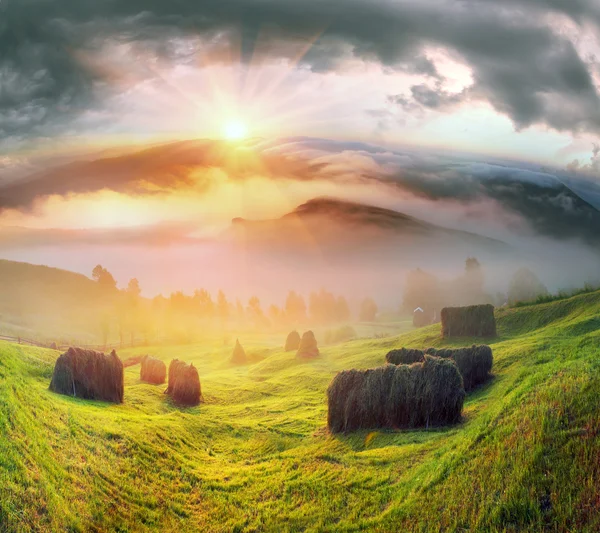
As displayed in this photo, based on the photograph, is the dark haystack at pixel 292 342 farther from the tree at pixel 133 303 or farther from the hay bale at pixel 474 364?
the tree at pixel 133 303

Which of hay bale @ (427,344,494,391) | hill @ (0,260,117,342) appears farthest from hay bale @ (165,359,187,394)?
hill @ (0,260,117,342)

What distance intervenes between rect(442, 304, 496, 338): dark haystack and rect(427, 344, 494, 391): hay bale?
18.5 meters

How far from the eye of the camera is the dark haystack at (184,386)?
45500 millimetres

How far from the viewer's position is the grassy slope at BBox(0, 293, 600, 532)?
1292 cm

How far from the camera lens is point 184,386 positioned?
1797 inches

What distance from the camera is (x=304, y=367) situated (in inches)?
2566

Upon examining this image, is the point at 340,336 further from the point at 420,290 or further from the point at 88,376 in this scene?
the point at 88,376

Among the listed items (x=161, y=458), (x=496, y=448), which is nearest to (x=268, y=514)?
(x=161, y=458)

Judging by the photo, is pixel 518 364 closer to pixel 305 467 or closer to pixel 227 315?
pixel 305 467

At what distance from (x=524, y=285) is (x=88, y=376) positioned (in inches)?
5402

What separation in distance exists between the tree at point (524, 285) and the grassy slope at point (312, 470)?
391 ft

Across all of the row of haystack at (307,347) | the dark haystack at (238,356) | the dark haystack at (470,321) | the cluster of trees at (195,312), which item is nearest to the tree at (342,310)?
the cluster of trees at (195,312)

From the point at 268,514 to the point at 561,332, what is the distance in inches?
1333

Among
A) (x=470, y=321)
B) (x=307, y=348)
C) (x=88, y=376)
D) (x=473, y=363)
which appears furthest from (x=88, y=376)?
(x=307, y=348)
